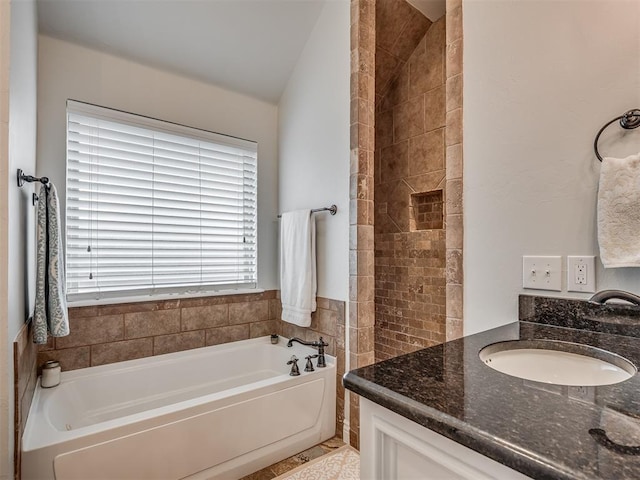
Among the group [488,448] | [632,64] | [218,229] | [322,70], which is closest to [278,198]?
[218,229]

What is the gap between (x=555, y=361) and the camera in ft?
3.46

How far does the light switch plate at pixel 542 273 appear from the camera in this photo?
1252 millimetres

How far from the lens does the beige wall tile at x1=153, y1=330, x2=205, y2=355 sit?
8.14ft

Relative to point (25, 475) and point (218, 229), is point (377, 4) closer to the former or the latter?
point (218, 229)

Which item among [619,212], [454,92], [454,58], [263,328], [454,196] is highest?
[454,58]

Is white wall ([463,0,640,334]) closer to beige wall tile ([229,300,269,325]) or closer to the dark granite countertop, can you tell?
the dark granite countertop

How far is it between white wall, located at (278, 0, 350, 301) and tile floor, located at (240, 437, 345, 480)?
0.97m

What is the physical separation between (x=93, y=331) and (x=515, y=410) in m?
2.49

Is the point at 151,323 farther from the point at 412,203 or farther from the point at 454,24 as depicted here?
the point at 454,24

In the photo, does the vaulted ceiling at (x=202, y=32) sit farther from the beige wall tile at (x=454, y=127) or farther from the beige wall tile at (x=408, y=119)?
the beige wall tile at (x=454, y=127)

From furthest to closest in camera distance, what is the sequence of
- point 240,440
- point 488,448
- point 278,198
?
point 278,198, point 240,440, point 488,448

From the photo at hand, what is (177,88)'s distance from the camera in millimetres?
2650

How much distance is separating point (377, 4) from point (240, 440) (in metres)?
3.12

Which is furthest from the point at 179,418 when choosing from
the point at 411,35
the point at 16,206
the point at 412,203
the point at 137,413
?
the point at 411,35
